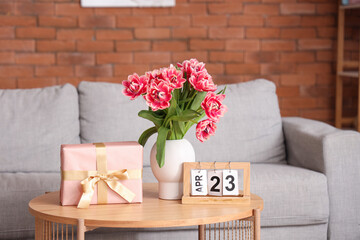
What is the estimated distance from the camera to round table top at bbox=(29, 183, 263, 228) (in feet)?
4.84

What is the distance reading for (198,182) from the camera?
5.50 ft

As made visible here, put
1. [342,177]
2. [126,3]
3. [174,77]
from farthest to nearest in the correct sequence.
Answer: [126,3] → [342,177] → [174,77]

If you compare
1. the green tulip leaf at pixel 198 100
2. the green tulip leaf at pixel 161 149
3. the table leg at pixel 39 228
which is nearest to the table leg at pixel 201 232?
the green tulip leaf at pixel 161 149

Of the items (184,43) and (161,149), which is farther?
(184,43)

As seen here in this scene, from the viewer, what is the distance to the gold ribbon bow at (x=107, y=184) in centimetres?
161

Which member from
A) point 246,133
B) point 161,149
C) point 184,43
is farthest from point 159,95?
point 184,43

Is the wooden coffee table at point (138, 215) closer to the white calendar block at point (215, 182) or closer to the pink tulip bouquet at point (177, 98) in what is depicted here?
the white calendar block at point (215, 182)

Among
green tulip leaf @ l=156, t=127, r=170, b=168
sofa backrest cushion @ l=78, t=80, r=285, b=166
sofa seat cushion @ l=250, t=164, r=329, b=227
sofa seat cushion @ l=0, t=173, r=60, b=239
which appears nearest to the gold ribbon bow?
green tulip leaf @ l=156, t=127, r=170, b=168

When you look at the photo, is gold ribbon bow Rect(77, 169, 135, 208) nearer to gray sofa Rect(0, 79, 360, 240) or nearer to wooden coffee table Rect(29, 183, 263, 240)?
wooden coffee table Rect(29, 183, 263, 240)

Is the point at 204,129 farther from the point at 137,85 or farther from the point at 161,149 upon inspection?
the point at 137,85

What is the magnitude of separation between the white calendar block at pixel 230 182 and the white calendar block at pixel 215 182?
14mm

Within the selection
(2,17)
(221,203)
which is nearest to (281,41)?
(2,17)

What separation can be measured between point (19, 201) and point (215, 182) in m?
0.92

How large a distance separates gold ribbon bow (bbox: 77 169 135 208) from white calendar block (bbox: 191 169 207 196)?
7.6 inches
